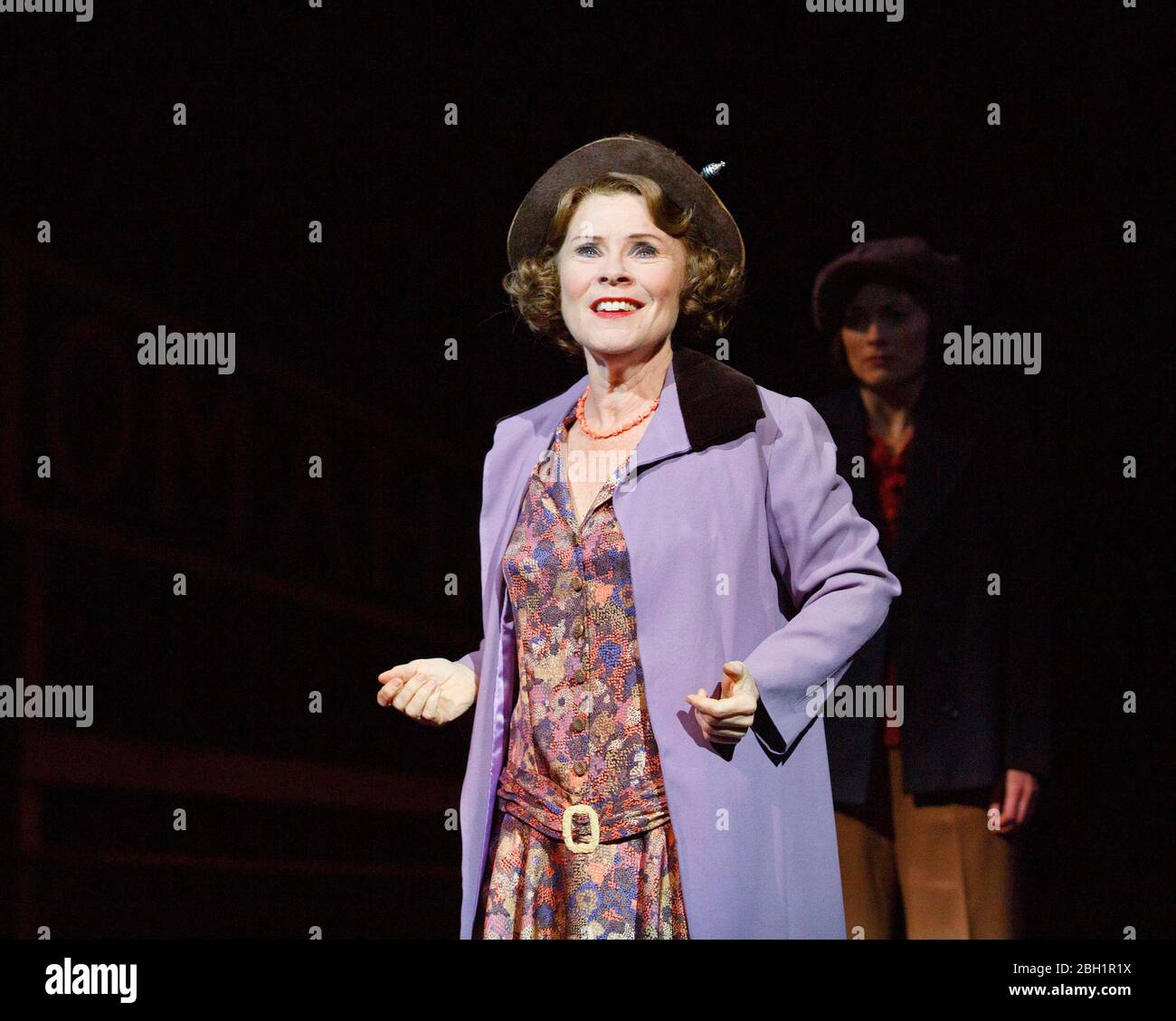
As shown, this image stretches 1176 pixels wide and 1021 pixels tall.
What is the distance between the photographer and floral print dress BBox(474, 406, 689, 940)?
2721 millimetres

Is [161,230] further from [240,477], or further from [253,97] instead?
[240,477]

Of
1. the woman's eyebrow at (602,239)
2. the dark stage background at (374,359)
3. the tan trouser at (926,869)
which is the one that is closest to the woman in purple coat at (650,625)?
the woman's eyebrow at (602,239)

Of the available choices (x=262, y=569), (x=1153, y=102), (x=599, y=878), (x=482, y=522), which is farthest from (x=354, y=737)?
(x=1153, y=102)

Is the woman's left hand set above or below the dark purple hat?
below

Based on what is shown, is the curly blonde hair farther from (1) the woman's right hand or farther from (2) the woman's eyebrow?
(1) the woman's right hand

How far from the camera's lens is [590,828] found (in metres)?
2.70

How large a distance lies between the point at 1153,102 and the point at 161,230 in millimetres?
2376

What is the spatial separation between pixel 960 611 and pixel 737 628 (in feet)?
3.08

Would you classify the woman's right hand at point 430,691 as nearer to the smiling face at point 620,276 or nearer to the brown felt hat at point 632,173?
the smiling face at point 620,276

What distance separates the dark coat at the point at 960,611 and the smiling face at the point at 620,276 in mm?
806

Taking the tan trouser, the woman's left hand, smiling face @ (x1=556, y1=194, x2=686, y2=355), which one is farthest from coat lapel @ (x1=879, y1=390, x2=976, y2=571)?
the woman's left hand

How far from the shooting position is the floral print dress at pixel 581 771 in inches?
107
